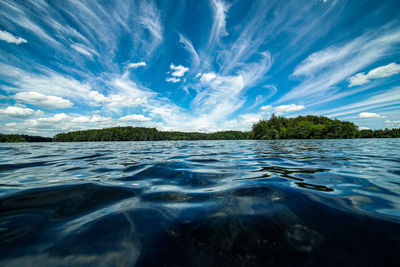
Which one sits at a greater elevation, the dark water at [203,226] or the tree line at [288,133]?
the tree line at [288,133]

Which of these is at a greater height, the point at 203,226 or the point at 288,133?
the point at 288,133

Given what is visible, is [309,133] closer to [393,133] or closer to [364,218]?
[393,133]

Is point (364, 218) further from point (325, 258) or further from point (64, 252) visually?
point (64, 252)

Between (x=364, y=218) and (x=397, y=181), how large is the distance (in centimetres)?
260

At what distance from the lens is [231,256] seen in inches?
45.4

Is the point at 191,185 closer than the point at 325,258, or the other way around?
the point at 325,258

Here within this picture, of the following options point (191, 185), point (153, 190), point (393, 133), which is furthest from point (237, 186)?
point (393, 133)

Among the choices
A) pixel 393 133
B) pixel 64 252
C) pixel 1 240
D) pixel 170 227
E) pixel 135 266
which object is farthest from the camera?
pixel 393 133

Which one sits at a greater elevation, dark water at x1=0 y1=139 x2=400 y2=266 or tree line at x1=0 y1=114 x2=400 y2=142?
tree line at x1=0 y1=114 x2=400 y2=142

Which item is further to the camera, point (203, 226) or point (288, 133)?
point (288, 133)

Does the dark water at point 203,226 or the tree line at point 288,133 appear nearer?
the dark water at point 203,226

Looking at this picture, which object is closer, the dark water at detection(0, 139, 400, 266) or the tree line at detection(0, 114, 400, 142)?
the dark water at detection(0, 139, 400, 266)

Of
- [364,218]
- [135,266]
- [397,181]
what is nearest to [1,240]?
[135,266]

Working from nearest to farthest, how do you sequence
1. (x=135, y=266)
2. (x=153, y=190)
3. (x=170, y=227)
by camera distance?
(x=135, y=266) < (x=170, y=227) < (x=153, y=190)
